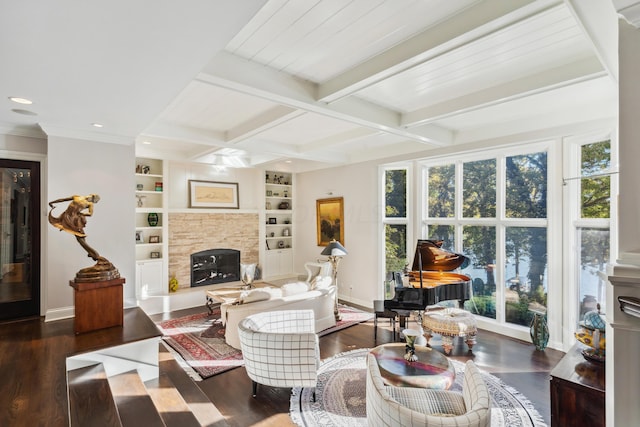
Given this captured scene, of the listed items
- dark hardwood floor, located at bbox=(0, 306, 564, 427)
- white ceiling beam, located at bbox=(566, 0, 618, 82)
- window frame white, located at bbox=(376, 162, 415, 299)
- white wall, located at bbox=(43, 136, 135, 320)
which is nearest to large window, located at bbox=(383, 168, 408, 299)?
window frame white, located at bbox=(376, 162, 415, 299)

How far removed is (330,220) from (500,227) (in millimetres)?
3507

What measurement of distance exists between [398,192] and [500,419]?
12.8 ft

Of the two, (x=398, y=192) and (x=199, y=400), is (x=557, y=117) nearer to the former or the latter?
(x=398, y=192)

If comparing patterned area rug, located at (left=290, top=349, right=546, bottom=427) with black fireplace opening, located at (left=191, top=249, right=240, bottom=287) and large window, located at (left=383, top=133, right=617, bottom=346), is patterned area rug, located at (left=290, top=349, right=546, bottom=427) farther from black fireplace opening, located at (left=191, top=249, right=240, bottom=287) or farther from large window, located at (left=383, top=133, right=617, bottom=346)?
black fireplace opening, located at (left=191, top=249, right=240, bottom=287)

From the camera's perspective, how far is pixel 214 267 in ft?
23.8

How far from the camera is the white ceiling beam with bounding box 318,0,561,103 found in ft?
5.60

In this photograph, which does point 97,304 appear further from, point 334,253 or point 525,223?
point 525,223

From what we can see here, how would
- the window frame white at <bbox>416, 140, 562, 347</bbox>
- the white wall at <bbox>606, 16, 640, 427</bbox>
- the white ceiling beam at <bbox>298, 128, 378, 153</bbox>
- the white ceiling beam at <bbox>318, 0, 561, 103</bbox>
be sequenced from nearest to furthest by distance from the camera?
the white wall at <bbox>606, 16, 640, 427</bbox>
the white ceiling beam at <bbox>318, 0, 561, 103</bbox>
the window frame white at <bbox>416, 140, 562, 347</bbox>
the white ceiling beam at <bbox>298, 128, 378, 153</bbox>

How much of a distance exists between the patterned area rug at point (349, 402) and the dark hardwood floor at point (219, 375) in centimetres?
11

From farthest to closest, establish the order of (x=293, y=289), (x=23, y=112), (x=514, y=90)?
(x=293, y=289) < (x=514, y=90) < (x=23, y=112)

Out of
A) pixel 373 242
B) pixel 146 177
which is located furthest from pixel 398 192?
pixel 146 177

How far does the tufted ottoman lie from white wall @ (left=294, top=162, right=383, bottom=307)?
Answer: 182 cm

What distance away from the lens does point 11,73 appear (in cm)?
190

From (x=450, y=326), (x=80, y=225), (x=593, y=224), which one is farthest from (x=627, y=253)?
(x=80, y=225)
